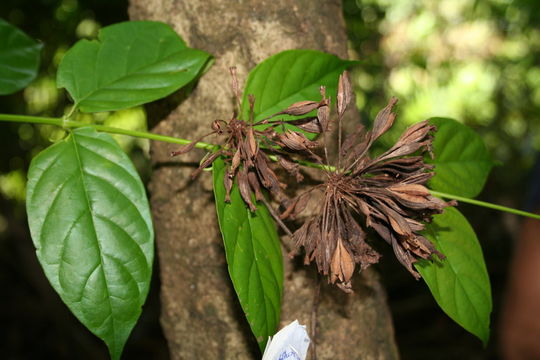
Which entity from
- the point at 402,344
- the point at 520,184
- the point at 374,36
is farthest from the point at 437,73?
the point at 402,344

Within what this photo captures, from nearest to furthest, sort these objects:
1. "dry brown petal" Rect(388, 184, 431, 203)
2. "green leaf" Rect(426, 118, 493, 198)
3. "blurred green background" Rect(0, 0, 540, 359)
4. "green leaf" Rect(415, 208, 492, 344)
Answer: "dry brown petal" Rect(388, 184, 431, 203) < "green leaf" Rect(415, 208, 492, 344) < "green leaf" Rect(426, 118, 493, 198) < "blurred green background" Rect(0, 0, 540, 359)

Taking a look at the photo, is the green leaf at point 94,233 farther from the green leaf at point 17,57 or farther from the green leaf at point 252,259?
the green leaf at point 17,57

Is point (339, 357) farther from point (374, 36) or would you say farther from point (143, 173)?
point (143, 173)

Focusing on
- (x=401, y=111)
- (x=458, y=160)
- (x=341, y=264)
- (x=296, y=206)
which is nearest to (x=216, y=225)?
(x=296, y=206)

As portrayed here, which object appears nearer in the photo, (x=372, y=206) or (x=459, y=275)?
(x=372, y=206)

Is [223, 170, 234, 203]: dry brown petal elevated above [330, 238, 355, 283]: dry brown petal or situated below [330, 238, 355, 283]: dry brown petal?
above

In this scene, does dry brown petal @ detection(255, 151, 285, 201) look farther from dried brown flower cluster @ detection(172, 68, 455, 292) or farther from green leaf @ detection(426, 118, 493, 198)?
green leaf @ detection(426, 118, 493, 198)

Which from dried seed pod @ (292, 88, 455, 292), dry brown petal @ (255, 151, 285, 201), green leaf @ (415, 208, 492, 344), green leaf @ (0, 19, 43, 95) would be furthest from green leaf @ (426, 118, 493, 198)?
green leaf @ (0, 19, 43, 95)

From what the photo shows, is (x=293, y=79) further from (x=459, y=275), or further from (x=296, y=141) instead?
(x=459, y=275)
